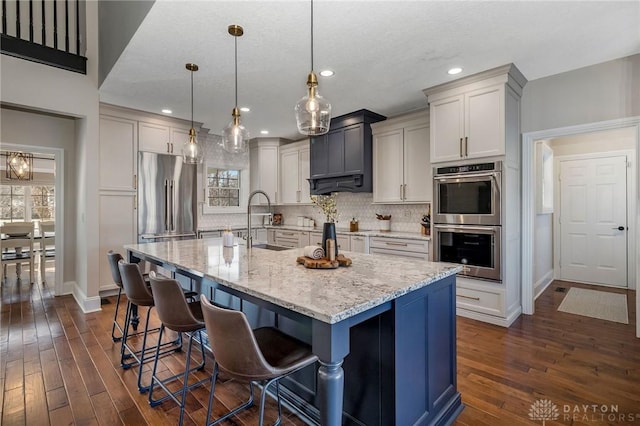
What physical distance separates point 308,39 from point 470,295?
3.13 metres

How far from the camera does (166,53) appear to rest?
286 centimetres

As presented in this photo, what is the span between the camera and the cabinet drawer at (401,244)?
393 cm

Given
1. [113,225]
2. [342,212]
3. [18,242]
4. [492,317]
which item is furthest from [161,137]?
[492,317]

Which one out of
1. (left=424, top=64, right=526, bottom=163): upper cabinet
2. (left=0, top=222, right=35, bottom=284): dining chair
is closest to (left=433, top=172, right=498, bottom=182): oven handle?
(left=424, top=64, right=526, bottom=163): upper cabinet

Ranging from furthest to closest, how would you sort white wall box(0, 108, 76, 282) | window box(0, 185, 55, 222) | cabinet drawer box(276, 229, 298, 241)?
window box(0, 185, 55, 222), cabinet drawer box(276, 229, 298, 241), white wall box(0, 108, 76, 282)

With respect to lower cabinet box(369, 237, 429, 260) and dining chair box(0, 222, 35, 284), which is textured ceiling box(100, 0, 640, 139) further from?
dining chair box(0, 222, 35, 284)

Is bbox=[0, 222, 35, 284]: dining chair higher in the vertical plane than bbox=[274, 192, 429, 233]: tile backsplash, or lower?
lower

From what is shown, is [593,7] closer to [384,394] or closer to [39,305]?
[384,394]

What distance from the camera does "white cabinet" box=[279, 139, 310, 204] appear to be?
229 inches

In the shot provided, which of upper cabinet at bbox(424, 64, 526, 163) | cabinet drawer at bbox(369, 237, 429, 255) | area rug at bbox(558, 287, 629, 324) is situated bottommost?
area rug at bbox(558, 287, 629, 324)

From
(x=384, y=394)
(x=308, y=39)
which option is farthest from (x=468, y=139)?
(x=384, y=394)

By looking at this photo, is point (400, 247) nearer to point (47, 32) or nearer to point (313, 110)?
point (313, 110)

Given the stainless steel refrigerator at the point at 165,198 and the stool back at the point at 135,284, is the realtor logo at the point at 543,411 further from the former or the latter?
the stainless steel refrigerator at the point at 165,198

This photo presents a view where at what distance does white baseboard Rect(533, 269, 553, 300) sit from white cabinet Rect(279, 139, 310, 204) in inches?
149
